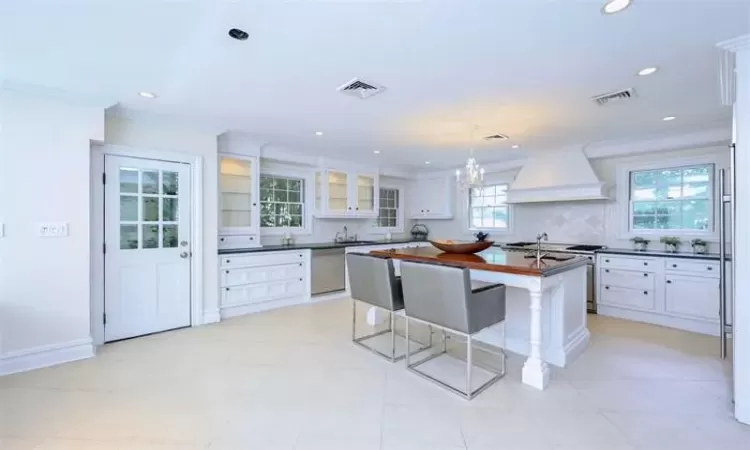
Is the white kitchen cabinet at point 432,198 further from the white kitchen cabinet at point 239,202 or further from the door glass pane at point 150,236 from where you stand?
the door glass pane at point 150,236

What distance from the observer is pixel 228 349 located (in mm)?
3135

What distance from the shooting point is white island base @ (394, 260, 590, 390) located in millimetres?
2455

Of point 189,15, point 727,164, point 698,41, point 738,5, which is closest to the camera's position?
point 738,5

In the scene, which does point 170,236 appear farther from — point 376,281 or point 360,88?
point 360,88

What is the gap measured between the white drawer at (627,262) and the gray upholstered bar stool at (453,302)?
8.32 ft

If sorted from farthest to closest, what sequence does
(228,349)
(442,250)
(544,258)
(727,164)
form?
(727,164) → (442,250) → (228,349) → (544,258)

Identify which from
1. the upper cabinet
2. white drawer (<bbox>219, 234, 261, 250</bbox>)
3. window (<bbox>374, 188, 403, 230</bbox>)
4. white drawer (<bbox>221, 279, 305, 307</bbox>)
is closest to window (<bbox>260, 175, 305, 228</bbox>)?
the upper cabinet

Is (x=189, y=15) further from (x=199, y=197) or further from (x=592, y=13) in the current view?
(x=199, y=197)

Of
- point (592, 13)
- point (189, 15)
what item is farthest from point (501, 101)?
point (189, 15)

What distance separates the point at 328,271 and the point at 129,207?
2627 millimetres

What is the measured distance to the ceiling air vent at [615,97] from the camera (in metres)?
2.74

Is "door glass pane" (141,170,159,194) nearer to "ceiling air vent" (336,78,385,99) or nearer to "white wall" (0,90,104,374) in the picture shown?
"white wall" (0,90,104,374)

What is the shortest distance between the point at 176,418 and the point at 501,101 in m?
3.31

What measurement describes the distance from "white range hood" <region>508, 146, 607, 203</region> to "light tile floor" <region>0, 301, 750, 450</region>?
6.94ft
